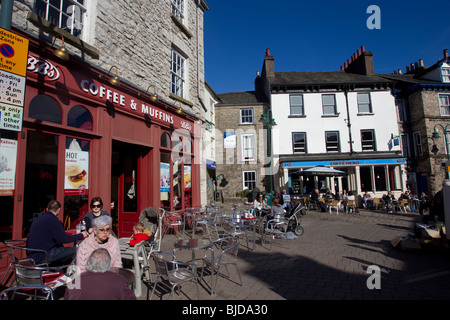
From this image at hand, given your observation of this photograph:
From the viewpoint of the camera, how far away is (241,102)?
70.4 feet

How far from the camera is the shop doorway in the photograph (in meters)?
7.62

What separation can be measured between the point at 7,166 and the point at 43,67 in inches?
77.4

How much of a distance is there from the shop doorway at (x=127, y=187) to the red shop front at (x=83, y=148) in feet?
0.10

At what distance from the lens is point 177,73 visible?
9.58 meters

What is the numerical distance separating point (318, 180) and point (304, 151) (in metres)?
2.67

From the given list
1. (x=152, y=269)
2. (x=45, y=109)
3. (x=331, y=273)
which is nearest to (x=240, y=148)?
(x=152, y=269)

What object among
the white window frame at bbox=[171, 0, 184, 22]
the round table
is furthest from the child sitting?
Answer: the white window frame at bbox=[171, 0, 184, 22]

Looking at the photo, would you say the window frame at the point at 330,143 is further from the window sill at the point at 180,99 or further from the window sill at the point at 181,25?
the window sill at the point at 181,25

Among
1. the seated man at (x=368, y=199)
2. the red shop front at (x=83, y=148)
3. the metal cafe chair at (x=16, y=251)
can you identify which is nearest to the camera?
the metal cafe chair at (x=16, y=251)

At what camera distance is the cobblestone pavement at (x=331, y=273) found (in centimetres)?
376

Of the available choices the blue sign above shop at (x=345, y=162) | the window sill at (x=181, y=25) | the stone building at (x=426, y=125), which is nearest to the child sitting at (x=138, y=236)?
the window sill at (x=181, y=25)

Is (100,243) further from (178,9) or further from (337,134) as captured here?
(337,134)

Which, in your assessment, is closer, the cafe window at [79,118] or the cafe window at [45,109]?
the cafe window at [45,109]

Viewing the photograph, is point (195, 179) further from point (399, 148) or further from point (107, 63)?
point (399, 148)
